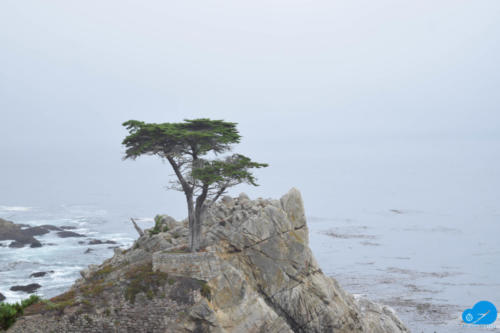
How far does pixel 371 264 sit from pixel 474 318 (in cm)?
1974

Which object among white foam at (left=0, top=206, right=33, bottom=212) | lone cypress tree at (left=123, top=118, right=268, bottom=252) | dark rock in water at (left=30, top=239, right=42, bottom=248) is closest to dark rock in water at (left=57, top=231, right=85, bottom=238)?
dark rock in water at (left=30, top=239, right=42, bottom=248)

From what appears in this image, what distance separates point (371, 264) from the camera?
199 feet

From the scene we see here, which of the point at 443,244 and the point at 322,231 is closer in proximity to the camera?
the point at 443,244

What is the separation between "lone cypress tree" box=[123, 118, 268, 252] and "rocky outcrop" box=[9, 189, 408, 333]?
272 centimetres

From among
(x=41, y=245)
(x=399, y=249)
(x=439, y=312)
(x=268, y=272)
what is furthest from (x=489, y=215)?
(x=41, y=245)

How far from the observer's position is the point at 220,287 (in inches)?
985

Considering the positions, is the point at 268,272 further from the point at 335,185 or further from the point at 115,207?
the point at 335,185

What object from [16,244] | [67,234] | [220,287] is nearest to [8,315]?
[220,287]

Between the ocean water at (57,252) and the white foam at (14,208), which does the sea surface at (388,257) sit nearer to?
the ocean water at (57,252)

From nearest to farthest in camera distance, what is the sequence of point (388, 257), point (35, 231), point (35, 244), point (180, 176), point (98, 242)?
point (180, 176) < point (388, 257) < point (35, 244) < point (98, 242) < point (35, 231)

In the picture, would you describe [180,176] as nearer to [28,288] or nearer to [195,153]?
[195,153]

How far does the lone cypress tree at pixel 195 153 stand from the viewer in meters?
27.2

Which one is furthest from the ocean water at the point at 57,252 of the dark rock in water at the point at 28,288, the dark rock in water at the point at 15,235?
the dark rock in water at the point at 15,235

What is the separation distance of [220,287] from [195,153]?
9.57 m
